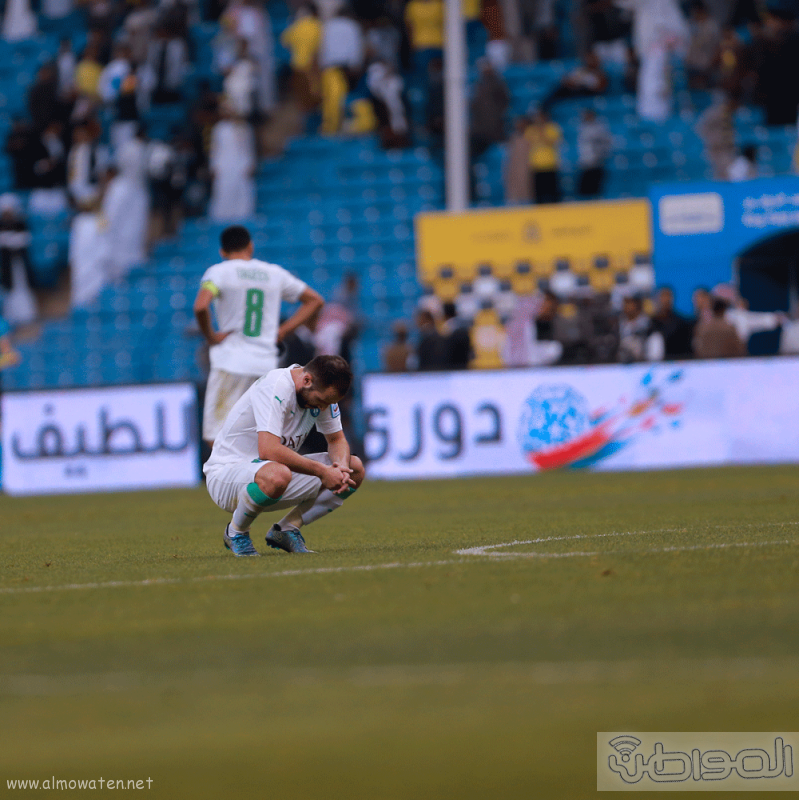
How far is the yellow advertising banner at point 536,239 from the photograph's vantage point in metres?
21.5

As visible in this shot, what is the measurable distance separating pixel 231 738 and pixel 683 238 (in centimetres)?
1719

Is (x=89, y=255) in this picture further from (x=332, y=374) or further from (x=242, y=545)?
(x=332, y=374)

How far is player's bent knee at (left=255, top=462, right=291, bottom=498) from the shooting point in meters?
8.43

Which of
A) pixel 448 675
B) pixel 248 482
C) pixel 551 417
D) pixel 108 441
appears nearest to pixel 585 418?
pixel 551 417

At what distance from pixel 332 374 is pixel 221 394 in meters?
4.44

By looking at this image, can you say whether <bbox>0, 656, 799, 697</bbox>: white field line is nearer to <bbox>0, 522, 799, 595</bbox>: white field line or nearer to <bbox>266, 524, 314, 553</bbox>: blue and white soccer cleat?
<bbox>0, 522, 799, 595</bbox>: white field line

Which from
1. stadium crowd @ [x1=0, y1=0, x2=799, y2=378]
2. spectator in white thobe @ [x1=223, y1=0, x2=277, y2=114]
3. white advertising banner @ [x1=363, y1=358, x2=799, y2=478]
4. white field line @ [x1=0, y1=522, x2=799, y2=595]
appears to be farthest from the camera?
spectator in white thobe @ [x1=223, y1=0, x2=277, y2=114]

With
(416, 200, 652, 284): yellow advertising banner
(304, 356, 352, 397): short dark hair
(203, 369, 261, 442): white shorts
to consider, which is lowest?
(203, 369, 261, 442): white shorts

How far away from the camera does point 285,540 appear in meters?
9.33

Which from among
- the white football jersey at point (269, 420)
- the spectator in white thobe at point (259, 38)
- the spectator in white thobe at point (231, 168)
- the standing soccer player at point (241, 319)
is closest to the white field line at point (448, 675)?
the white football jersey at point (269, 420)

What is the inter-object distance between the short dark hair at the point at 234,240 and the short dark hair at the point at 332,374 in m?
4.10

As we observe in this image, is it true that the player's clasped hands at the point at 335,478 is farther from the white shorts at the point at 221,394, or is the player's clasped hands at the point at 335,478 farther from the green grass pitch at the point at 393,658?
the white shorts at the point at 221,394

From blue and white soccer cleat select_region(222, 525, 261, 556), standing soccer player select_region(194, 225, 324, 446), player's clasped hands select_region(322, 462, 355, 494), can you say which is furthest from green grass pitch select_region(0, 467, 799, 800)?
standing soccer player select_region(194, 225, 324, 446)

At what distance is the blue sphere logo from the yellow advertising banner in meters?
3.33
